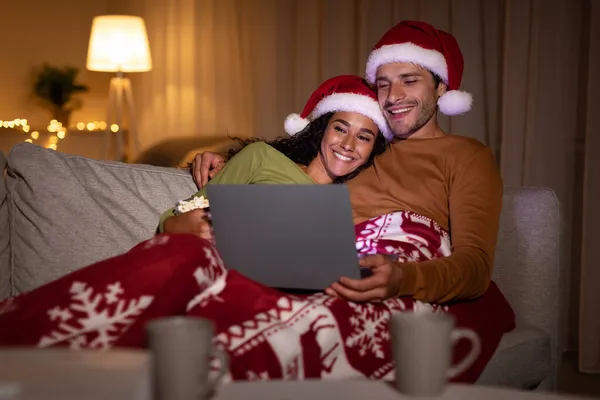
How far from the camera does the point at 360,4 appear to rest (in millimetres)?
3846

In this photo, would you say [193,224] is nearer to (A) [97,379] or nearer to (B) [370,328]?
(B) [370,328]

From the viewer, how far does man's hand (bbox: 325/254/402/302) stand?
1563 mm

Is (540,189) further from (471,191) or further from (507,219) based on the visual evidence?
(471,191)

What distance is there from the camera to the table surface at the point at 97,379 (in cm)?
71

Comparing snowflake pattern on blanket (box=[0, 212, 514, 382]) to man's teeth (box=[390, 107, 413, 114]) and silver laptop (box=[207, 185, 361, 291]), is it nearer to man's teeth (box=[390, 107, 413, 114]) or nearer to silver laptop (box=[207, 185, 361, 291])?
silver laptop (box=[207, 185, 361, 291])

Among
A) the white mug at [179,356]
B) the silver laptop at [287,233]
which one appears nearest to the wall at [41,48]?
the silver laptop at [287,233]

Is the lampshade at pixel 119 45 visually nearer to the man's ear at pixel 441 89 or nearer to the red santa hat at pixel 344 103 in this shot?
the red santa hat at pixel 344 103

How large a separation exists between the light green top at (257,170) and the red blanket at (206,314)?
0.50 metres

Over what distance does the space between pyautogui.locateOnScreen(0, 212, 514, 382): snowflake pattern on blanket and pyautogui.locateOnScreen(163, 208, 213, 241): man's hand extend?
37cm

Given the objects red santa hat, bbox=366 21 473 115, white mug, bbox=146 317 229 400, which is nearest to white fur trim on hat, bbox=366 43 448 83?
red santa hat, bbox=366 21 473 115

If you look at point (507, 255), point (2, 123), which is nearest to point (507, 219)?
point (507, 255)

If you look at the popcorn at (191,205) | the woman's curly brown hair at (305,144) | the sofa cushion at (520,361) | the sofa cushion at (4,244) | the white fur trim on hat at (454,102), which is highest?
the white fur trim on hat at (454,102)

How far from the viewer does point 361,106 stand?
2.13m

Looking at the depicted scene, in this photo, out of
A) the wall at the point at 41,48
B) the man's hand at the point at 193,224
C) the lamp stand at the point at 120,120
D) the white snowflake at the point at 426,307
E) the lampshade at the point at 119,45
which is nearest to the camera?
the white snowflake at the point at 426,307
